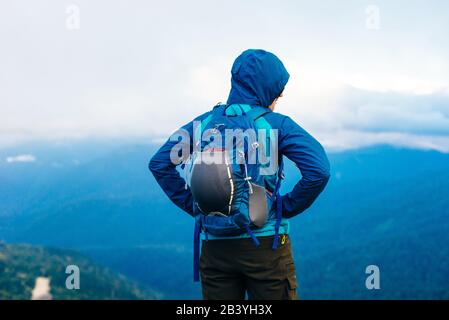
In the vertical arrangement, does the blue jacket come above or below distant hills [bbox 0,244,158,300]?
below

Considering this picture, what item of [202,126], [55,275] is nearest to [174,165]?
[202,126]

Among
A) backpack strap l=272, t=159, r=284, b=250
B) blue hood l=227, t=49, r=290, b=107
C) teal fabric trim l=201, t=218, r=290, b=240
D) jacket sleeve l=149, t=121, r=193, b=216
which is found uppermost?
blue hood l=227, t=49, r=290, b=107

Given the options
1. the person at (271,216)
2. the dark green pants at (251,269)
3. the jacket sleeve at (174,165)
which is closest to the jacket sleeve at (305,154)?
the person at (271,216)

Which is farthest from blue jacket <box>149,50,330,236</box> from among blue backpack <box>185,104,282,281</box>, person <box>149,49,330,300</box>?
blue backpack <box>185,104,282,281</box>

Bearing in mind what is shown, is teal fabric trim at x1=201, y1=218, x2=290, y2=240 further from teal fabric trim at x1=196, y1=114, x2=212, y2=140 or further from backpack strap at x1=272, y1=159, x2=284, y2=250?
teal fabric trim at x1=196, y1=114, x2=212, y2=140

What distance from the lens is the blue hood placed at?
473 centimetres

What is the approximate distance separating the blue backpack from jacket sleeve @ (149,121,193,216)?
0.32 metres

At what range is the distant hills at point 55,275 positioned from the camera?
118 metres

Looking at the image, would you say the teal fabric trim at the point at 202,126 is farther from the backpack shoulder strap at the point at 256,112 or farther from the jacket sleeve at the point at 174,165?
the backpack shoulder strap at the point at 256,112

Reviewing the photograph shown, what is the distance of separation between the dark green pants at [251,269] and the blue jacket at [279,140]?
16cm

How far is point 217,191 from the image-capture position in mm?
4422

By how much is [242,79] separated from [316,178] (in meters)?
1.07
